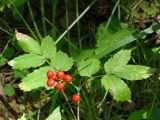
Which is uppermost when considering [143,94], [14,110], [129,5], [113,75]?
[129,5]

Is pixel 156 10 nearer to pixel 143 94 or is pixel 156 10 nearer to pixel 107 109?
pixel 143 94

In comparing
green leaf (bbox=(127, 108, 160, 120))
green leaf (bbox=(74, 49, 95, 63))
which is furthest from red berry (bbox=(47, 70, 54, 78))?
green leaf (bbox=(127, 108, 160, 120))

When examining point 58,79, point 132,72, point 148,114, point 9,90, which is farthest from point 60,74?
point 9,90

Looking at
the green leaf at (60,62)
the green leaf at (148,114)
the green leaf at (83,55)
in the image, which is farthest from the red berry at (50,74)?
the green leaf at (148,114)

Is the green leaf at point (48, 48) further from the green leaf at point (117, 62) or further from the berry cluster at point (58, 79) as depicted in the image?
the green leaf at point (117, 62)

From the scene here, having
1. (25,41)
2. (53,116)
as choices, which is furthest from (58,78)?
(25,41)

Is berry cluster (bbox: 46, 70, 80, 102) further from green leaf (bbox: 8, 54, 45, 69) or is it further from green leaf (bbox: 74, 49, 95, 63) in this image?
green leaf (bbox: 74, 49, 95, 63)

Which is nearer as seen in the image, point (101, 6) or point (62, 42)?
point (62, 42)

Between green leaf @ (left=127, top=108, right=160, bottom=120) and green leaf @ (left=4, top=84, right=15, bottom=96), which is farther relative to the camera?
green leaf @ (left=4, top=84, right=15, bottom=96)
